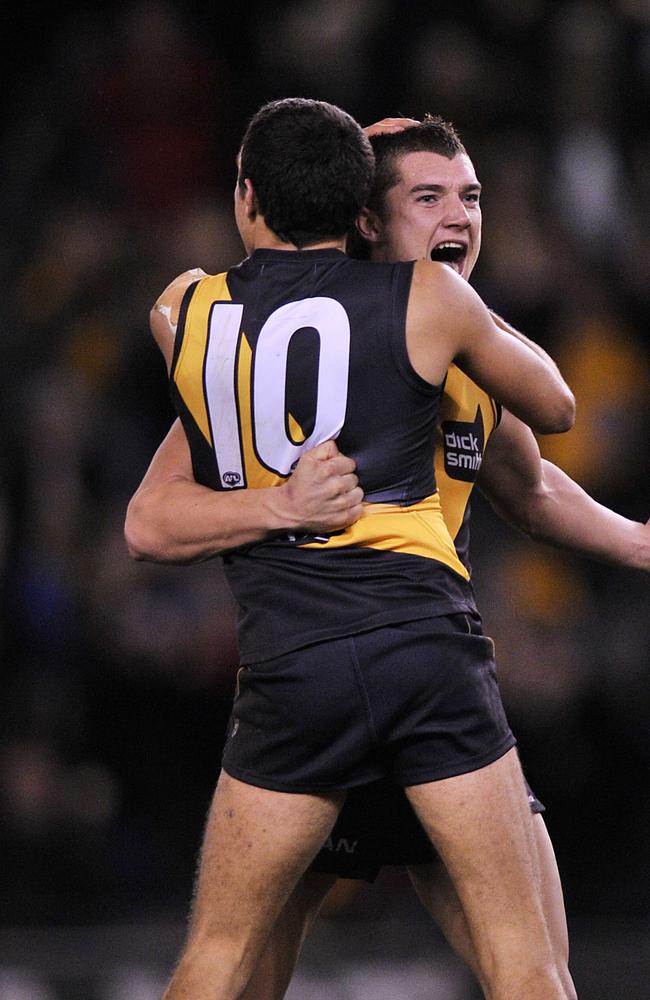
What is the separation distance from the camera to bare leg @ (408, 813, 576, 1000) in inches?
111

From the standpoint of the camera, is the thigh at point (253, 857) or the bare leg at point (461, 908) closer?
the thigh at point (253, 857)

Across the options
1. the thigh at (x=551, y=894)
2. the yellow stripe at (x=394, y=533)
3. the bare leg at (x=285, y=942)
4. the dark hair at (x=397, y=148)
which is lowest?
the bare leg at (x=285, y=942)

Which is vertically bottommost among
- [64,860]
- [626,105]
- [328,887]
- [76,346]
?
[64,860]

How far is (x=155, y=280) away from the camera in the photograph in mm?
5562

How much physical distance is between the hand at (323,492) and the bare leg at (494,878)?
1.60ft

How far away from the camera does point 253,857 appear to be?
99.1 inches

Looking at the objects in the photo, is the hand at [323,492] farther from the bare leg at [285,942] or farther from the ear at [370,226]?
the bare leg at [285,942]

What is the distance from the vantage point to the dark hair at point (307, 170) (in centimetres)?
256

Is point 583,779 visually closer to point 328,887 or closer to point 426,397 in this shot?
point 328,887

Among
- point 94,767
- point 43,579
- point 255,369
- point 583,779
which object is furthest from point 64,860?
point 255,369

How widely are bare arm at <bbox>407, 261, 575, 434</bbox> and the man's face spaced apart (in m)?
0.47

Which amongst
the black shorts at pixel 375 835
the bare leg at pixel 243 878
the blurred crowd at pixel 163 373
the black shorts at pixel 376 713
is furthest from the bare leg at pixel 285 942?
the blurred crowd at pixel 163 373

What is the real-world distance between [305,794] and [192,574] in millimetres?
2883

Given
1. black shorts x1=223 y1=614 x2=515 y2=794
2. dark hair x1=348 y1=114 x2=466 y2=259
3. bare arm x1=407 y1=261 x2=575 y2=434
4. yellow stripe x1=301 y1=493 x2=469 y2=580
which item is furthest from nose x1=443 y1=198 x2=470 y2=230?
black shorts x1=223 y1=614 x2=515 y2=794
